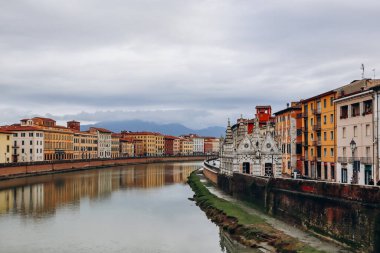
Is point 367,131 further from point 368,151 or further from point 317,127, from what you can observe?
point 317,127

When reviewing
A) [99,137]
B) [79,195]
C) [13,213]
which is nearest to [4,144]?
[79,195]

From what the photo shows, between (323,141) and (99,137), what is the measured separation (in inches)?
4944

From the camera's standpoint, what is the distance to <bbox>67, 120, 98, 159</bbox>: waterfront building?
15238 cm

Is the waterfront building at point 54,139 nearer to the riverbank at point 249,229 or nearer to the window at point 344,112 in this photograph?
the riverbank at point 249,229

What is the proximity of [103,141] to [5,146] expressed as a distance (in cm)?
7293

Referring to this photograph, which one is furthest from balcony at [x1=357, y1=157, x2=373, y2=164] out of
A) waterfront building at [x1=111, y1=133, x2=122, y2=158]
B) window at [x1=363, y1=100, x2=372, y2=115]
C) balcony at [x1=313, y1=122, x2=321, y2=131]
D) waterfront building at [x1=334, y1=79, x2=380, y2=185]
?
waterfront building at [x1=111, y1=133, x2=122, y2=158]

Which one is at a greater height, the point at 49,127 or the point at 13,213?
the point at 49,127

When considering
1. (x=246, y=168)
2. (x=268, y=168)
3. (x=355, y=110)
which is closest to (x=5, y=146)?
(x=246, y=168)

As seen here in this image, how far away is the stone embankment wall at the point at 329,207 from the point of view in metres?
26.1

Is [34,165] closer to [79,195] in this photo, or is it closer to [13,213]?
[79,195]

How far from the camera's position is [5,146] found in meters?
104

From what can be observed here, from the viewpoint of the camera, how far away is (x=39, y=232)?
40.6 m

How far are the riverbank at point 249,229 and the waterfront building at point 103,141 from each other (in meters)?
122

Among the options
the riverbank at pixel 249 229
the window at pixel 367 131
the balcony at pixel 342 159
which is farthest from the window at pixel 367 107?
the riverbank at pixel 249 229
